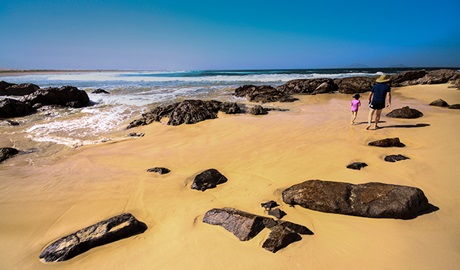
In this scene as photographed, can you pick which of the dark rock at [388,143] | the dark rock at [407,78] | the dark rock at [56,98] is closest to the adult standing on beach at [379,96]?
the dark rock at [388,143]

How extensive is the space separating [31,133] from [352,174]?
10496 millimetres

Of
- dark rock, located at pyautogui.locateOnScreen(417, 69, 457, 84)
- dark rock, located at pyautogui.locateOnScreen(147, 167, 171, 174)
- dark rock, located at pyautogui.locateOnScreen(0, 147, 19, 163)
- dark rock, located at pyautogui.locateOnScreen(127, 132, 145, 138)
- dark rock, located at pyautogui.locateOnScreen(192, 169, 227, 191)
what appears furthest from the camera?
dark rock, located at pyautogui.locateOnScreen(417, 69, 457, 84)

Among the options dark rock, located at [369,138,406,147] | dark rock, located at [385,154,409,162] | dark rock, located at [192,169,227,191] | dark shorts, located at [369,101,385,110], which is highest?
dark shorts, located at [369,101,385,110]

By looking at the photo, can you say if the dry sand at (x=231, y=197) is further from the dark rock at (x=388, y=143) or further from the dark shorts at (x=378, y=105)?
the dark shorts at (x=378, y=105)

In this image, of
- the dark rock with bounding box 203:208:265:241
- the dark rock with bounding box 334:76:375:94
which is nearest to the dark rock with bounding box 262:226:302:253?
the dark rock with bounding box 203:208:265:241

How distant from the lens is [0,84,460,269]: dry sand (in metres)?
2.55

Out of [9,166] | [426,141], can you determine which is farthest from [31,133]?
[426,141]

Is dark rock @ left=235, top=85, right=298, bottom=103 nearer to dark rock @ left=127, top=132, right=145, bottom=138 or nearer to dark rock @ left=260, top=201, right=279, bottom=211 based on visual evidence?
dark rock @ left=127, top=132, right=145, bottom=138

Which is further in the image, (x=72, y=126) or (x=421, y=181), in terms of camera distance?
(x=72, y=126)

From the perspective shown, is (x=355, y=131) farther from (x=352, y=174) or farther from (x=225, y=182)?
(x=225, y=182)

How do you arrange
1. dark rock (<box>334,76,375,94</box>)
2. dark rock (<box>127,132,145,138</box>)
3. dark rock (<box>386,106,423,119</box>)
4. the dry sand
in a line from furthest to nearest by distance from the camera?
dark rock (<box>334,76,375,94</box>) < dark rock (<box>386,106,423,119</box>) < dark rock (<box>127,132,145,138</box>) < the dry sand

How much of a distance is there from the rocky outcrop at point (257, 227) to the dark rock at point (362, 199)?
573 mm

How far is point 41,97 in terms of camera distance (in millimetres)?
13734

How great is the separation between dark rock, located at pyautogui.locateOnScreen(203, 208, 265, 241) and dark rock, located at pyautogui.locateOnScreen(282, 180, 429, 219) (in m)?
0.80
